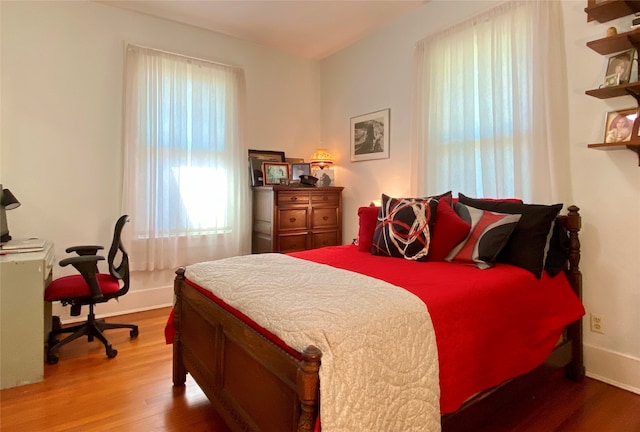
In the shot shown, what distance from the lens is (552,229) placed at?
210 cm

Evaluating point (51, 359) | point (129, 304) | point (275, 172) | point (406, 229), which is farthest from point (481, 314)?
point (129, 304)

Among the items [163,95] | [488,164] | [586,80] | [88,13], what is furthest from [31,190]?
[586,80]

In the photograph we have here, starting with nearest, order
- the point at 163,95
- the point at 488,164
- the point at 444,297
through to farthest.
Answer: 1. the point at 444,297
2. the point at 488,164
3. the point at 163,95

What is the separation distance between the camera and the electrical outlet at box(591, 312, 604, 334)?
2.20 m

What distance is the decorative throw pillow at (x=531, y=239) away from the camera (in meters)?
1.94

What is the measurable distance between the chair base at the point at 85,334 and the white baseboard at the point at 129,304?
0.39 metres

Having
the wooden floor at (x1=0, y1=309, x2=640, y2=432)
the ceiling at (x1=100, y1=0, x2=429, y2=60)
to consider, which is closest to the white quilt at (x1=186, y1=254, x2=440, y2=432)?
the wooden floor at (x1=0, y1=309, x2=640, y2=432)

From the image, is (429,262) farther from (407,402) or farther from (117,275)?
(117,275)

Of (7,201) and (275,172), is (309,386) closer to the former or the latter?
(7,201)

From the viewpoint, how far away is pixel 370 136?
12.6ft

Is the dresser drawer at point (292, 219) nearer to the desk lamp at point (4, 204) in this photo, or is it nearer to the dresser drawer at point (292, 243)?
the dresser drawer at point (292, 243)

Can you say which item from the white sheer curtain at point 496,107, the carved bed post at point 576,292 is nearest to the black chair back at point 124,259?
the white sheer curtain at point 496,107

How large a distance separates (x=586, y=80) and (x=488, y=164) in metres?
0.77

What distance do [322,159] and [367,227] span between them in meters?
1.81
